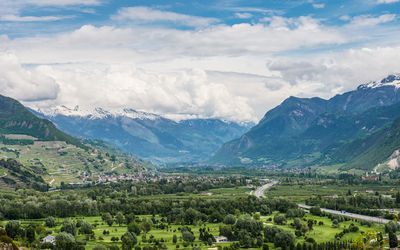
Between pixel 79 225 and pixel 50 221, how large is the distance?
47.2ft

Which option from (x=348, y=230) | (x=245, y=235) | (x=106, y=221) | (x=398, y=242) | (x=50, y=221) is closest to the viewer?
(x=398, y=242)

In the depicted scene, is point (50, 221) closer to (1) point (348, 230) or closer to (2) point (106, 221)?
(2) point (106, 221)

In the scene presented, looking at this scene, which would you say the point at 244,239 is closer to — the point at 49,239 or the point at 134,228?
the point at 134,228

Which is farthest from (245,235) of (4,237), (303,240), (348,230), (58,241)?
(4,237)

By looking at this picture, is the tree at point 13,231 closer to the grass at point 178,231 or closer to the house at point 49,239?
the grass at point 178,231

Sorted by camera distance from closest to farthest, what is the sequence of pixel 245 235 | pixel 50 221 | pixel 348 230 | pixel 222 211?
pixel 245 235
pixel 348 230
pixel 50 221
pixel 222 211

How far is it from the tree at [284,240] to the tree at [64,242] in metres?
64.6

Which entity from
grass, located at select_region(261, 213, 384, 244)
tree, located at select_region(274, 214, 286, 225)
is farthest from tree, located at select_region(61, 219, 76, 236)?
tree, located at select_region(274, 214, 286, 225)

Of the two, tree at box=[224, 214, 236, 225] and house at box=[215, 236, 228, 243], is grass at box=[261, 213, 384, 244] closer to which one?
tree at box=[224, 214, 236, 225]

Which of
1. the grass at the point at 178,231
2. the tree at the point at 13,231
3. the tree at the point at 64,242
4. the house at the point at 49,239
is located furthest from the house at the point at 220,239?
the tree at the point at 13,231

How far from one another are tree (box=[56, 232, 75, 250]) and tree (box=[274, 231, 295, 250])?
64.6m

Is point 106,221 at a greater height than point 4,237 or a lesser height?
lesser

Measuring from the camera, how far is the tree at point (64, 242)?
129125mm

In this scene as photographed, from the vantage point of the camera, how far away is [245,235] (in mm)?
147500
